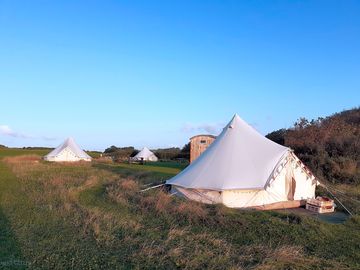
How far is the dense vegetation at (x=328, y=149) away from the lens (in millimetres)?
17627

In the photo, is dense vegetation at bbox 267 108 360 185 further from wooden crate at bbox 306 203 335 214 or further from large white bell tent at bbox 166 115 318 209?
wooden crate at bbox 306 203 335 214

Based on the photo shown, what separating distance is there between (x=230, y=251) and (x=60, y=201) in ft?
21.0

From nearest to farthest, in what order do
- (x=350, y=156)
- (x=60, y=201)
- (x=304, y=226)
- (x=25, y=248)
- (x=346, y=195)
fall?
(x=25, y=248) → (x=304, y=226) → (x=60, y=201) → (x=346, y=195) → (x=350, y=156)

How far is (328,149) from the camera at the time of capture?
20828 mm

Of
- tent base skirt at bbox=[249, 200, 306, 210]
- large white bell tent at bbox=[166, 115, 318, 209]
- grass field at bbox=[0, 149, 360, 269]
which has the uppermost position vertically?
large white bell tent at bbox=[166, 115, 318, 209]

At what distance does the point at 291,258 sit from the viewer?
19.5ft

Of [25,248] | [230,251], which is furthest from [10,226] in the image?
[230,251]

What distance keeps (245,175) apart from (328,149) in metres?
10.8

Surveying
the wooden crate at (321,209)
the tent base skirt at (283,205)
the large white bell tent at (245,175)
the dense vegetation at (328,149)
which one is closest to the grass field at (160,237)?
the large white bell tent at (245,175)

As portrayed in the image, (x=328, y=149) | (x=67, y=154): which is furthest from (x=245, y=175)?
(x=67, y=154)

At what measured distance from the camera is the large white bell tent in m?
11.5

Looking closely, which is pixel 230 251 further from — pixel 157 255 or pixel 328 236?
pixel 328 236

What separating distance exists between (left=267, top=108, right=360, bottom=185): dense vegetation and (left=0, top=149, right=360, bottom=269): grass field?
8.77 meters

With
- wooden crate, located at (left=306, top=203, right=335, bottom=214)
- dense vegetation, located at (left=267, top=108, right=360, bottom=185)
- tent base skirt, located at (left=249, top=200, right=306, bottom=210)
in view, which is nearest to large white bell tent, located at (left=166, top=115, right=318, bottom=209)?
tent base skirt, located at (left=249, top=200, right=306, bottom=210)
